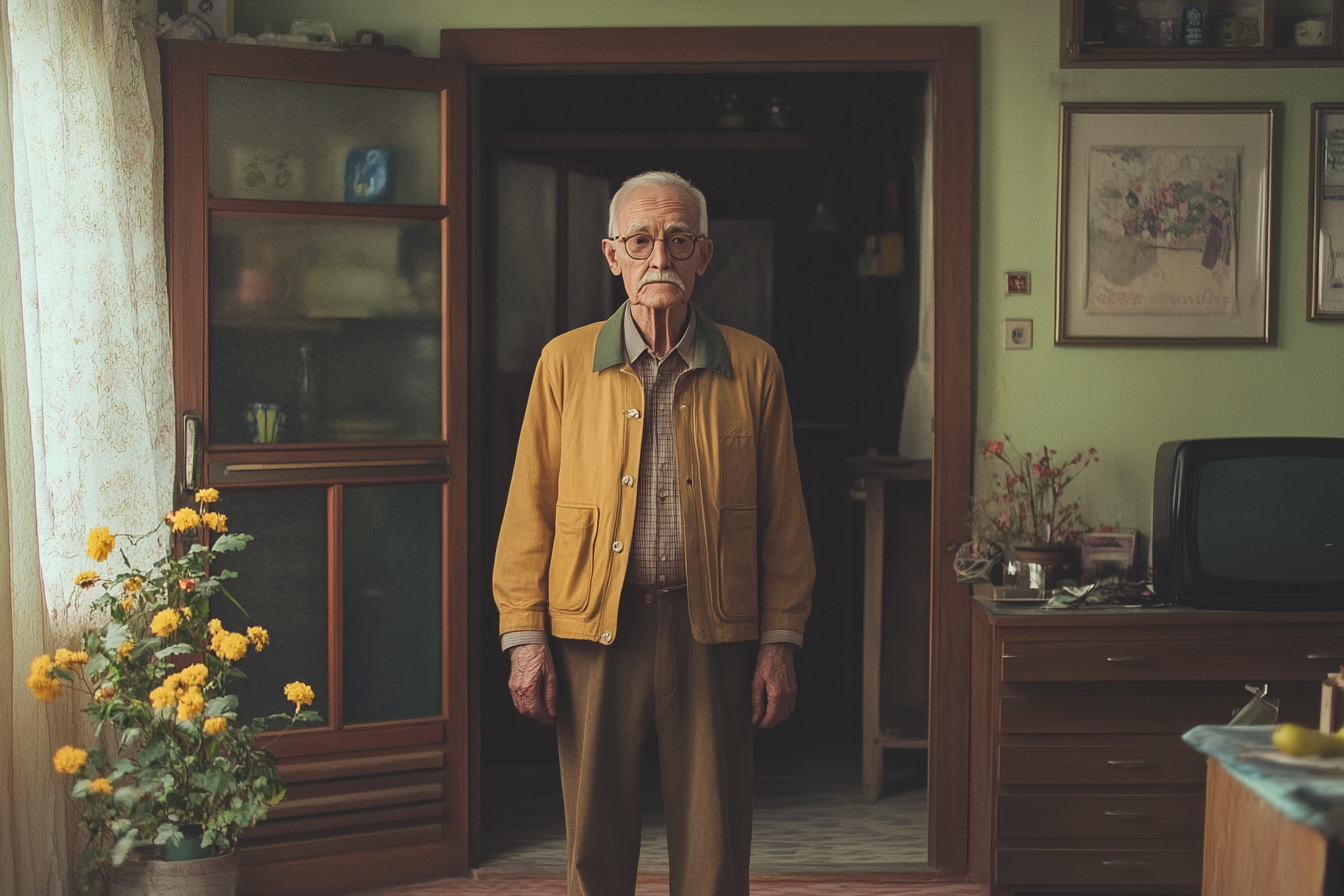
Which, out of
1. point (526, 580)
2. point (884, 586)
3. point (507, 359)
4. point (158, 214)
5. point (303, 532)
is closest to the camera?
point (526, 580)

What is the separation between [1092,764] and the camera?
8.65ft

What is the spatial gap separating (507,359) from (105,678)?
1.94 m

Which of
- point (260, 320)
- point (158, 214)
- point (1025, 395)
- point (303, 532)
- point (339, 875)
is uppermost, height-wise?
point (158, 214)

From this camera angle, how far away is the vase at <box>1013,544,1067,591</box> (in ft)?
9.00

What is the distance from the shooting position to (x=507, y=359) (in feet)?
12.8

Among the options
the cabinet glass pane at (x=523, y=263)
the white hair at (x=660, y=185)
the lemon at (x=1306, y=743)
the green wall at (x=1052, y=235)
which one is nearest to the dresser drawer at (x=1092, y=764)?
the green wall at (x=1052, y=235)

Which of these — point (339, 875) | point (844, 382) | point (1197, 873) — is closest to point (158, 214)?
point (339, 875)

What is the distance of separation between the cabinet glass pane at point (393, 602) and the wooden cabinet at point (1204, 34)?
1976mm

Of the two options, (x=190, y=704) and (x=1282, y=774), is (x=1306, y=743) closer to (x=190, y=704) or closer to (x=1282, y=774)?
(x=1282, y=774)

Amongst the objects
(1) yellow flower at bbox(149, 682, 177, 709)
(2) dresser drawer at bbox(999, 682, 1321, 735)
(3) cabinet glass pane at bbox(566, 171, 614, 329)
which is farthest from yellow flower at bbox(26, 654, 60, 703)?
(3) cabinet glass pane at bbox(566, 171, 614, 329)

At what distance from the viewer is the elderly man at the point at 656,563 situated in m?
1.99

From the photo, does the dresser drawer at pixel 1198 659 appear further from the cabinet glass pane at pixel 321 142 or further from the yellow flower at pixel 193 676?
the cabinet glass pane at pixel 321 142

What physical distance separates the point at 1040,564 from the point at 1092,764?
0.47 m

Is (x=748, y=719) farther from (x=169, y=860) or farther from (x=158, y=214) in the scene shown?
(x=158, y=214)
